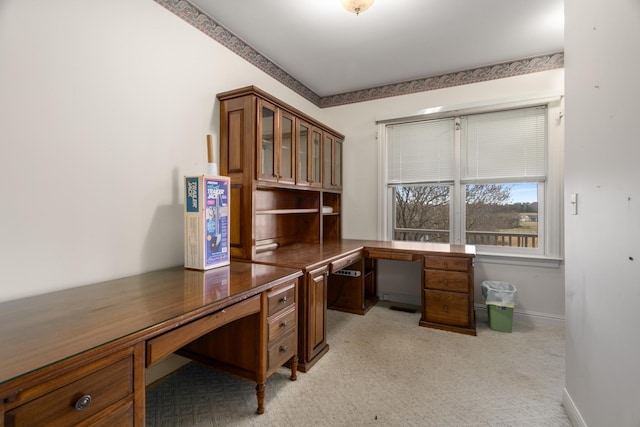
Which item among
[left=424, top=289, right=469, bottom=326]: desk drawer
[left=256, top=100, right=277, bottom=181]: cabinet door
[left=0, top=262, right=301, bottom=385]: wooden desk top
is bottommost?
[left=424, top=289, right=469, bottom=326]: desk drawer

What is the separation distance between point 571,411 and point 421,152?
2.61 meters

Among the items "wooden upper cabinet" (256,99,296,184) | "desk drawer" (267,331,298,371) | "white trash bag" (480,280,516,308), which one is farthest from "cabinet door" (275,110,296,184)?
"white trash bag" (480,280,516,308)

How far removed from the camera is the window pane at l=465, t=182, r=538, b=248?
3033mm

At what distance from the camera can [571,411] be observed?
5.17 feet

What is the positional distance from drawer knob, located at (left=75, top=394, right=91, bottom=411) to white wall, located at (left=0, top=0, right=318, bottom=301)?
0.84 metres

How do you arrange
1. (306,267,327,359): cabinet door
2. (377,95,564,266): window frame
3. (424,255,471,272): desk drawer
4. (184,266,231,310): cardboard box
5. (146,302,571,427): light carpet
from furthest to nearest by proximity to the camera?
(377,95,564,266): window frame → (424,255,471,272): desk drawer → (306,267,327,359): cabinet door → (146,302,571,427): light carpet → (184,266,231,310): cardboard box

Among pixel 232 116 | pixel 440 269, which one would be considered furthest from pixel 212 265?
pixel 440 269

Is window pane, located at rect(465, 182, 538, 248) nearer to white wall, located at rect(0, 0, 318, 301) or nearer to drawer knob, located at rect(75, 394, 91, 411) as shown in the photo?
white wall, located at rect(0, 0, 318, 301)

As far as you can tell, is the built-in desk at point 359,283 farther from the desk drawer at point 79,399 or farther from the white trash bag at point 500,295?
the desk drawer at point 79,399

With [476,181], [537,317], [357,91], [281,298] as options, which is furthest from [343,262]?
[357,91]

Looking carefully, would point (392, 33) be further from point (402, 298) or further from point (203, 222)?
point (402, 298)

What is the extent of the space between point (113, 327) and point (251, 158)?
4.73ft

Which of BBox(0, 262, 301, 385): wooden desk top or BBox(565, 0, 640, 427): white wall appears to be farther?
BBox(565, 0, 640, 427): white wall

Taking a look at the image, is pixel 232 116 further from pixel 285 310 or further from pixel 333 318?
pixel 333 318
